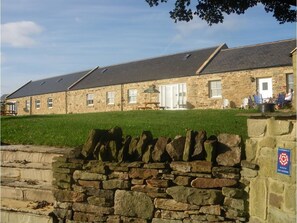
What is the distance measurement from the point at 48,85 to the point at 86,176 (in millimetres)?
48325

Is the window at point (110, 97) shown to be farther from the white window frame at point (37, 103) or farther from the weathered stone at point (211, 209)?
the weathered stone at point (211, 209)

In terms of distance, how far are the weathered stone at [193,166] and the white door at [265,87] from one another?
23.4m

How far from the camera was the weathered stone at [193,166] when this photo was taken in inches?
189

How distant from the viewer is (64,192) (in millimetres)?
5797

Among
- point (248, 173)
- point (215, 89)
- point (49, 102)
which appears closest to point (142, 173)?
point (248, 173)

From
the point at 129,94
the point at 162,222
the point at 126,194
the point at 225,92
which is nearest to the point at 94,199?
the point at 126,194

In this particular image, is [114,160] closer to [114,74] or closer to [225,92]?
[225,92]

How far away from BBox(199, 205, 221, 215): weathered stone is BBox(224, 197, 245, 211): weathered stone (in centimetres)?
12

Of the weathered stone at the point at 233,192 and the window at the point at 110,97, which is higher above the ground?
the window at the point at 110,97

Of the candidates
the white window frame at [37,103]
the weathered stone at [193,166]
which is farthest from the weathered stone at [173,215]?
the white window frame at [37,103]

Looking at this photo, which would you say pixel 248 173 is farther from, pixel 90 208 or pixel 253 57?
pixel 253 57

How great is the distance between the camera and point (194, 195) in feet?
15.9

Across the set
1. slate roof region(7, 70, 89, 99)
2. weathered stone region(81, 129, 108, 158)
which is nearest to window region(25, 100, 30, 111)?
slate roof region(7, 70, 89, 99)

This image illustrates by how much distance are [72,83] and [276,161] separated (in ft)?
143
